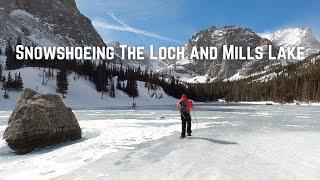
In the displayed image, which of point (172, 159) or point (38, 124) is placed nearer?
point (172, 159)

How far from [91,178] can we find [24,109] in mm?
9665

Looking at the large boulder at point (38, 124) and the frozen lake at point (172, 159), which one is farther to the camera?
the large boulder at point (38, 124)

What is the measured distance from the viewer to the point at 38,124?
810 inches

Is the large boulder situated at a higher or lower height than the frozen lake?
higher

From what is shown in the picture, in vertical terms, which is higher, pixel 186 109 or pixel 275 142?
pixel 186 109

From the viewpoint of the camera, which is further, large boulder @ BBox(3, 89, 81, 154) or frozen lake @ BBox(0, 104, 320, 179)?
large boulder @ BBox(3, 89, 81, 154)

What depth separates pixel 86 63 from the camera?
17362cm

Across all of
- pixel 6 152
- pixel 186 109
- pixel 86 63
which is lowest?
pixel 6 152

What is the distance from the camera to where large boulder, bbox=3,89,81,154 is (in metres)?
19.8

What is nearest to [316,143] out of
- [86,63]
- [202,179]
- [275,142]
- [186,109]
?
[275,142]

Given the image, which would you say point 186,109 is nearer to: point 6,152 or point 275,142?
point 275,142

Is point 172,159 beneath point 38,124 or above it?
beneath

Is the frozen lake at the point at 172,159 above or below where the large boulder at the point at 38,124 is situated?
below

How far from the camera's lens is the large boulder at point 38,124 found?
19797mm
